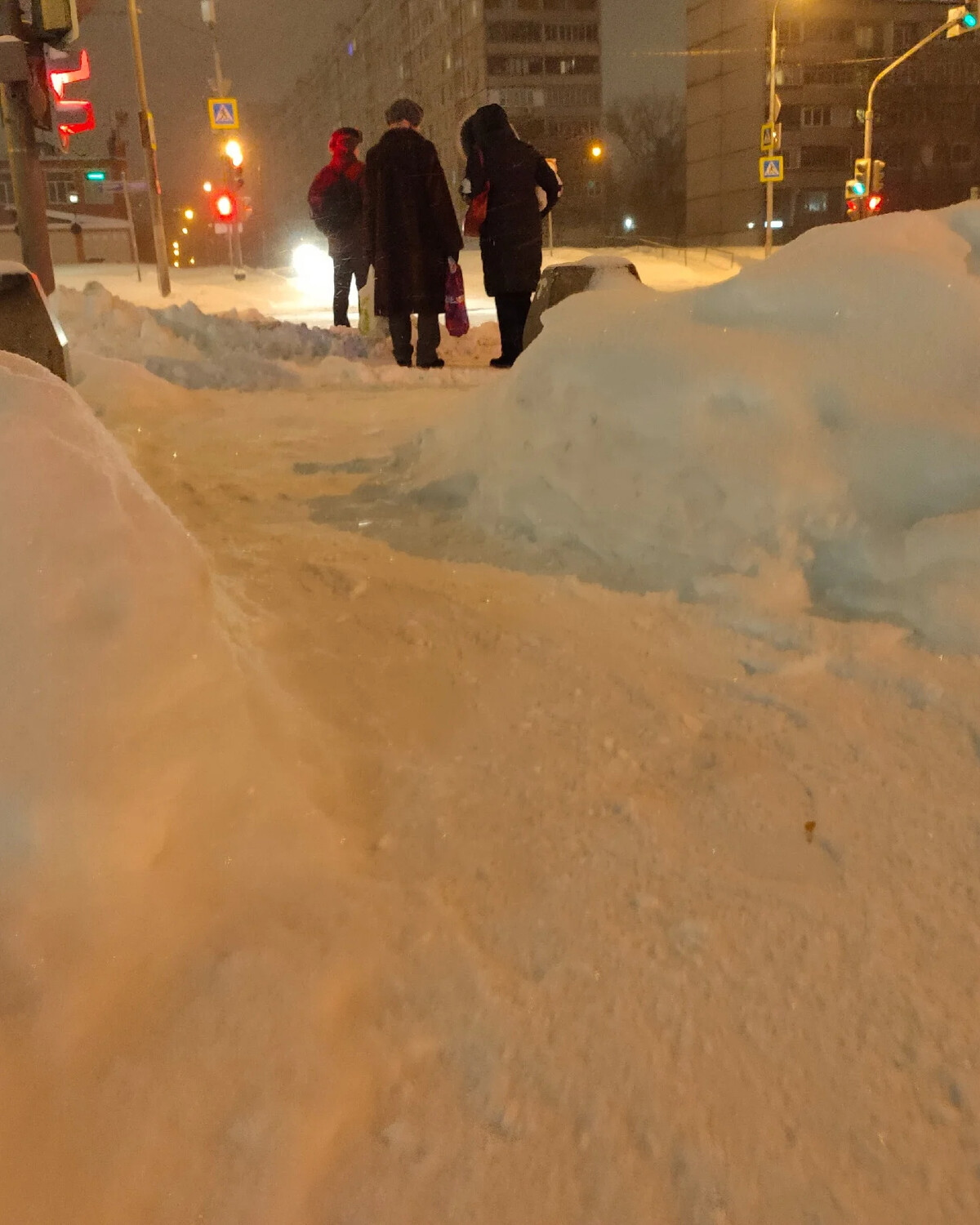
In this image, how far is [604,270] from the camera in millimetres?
8047

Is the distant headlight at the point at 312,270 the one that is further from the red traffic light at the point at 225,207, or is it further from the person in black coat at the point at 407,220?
the person in black coat at the point at 407,220

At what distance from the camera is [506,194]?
288 inches

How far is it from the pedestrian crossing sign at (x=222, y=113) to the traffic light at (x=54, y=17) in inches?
496

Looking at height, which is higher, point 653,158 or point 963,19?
point 653,158

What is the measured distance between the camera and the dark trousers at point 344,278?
386 inches

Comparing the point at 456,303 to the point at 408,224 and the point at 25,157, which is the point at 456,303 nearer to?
the point at 408,224

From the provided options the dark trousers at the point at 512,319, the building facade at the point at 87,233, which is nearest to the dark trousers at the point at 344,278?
the dark trousers at the point at 512,319

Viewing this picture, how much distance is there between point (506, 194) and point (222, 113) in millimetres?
14283

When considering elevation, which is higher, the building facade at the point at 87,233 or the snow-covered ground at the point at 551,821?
the building facade at the point at 87,233

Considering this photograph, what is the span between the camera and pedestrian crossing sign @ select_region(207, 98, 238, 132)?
61.8ft

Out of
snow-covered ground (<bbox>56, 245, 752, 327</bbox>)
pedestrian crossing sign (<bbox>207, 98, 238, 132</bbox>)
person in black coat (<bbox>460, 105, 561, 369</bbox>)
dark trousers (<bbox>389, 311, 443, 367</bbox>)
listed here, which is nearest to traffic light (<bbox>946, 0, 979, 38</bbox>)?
snow-covered ground (<bbox>56, 245, 752, 327</bbox>)

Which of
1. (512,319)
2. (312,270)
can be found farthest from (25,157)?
(312,270)

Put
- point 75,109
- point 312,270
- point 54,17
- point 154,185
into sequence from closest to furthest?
point 54,17 → point 75,109 → point 154,185 → point 312,270

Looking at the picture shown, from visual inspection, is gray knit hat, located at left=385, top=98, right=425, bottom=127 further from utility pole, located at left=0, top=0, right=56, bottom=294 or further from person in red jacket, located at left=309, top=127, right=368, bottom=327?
utility pole, located at left=0, top=0, right=56, bottom=294
